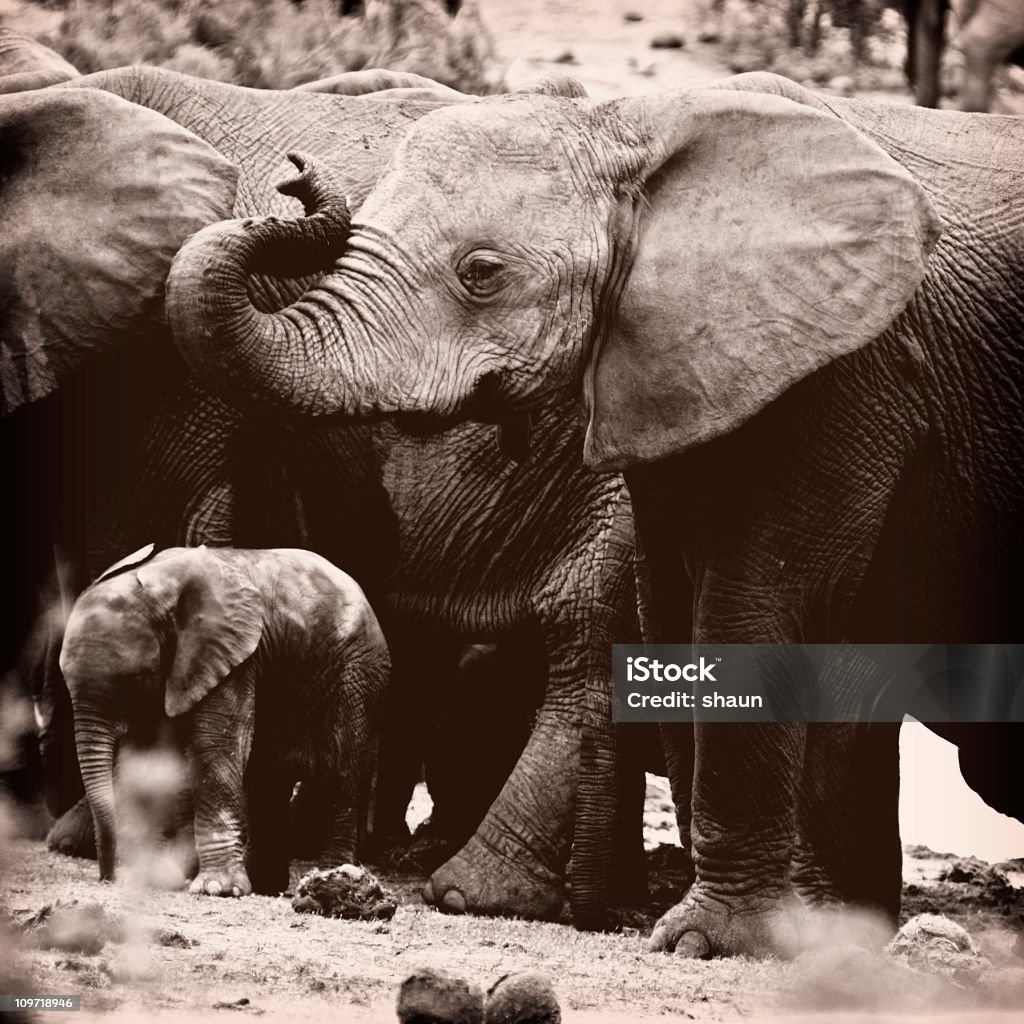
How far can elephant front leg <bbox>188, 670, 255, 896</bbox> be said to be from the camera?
14.9 feet

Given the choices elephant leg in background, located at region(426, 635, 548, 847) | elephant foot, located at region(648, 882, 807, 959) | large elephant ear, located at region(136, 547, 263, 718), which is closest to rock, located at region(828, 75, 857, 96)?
elephant leg in background, located at region(426, 635, 548, 847)

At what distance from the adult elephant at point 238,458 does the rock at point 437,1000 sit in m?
1.21

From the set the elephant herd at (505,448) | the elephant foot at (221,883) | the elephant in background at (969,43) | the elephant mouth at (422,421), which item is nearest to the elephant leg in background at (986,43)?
the elephant in background at (969,43)

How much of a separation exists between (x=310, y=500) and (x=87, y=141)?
72cm

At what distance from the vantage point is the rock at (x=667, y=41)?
4.73 metres

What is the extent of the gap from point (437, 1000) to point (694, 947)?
0.64 metres

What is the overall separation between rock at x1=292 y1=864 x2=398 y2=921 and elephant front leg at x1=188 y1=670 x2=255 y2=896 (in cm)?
26

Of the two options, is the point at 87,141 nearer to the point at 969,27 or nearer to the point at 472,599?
the point at 472,599

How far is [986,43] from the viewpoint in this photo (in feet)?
15.4

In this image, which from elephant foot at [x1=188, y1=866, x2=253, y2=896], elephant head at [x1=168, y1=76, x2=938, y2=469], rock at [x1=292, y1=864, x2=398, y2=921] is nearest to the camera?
elephant head at [x1=168, y1=76, x2=938, y2=469]

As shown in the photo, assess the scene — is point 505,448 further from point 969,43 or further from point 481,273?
point 969,43

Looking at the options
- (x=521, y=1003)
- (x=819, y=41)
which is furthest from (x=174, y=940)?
(x=819, y=41)

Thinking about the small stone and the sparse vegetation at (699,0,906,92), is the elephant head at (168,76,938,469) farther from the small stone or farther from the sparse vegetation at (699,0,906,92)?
the sparse vegetation at (699,0,906,92)

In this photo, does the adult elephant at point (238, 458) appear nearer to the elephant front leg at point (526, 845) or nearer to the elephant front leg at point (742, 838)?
the elephant front leg at point (526, 845)
